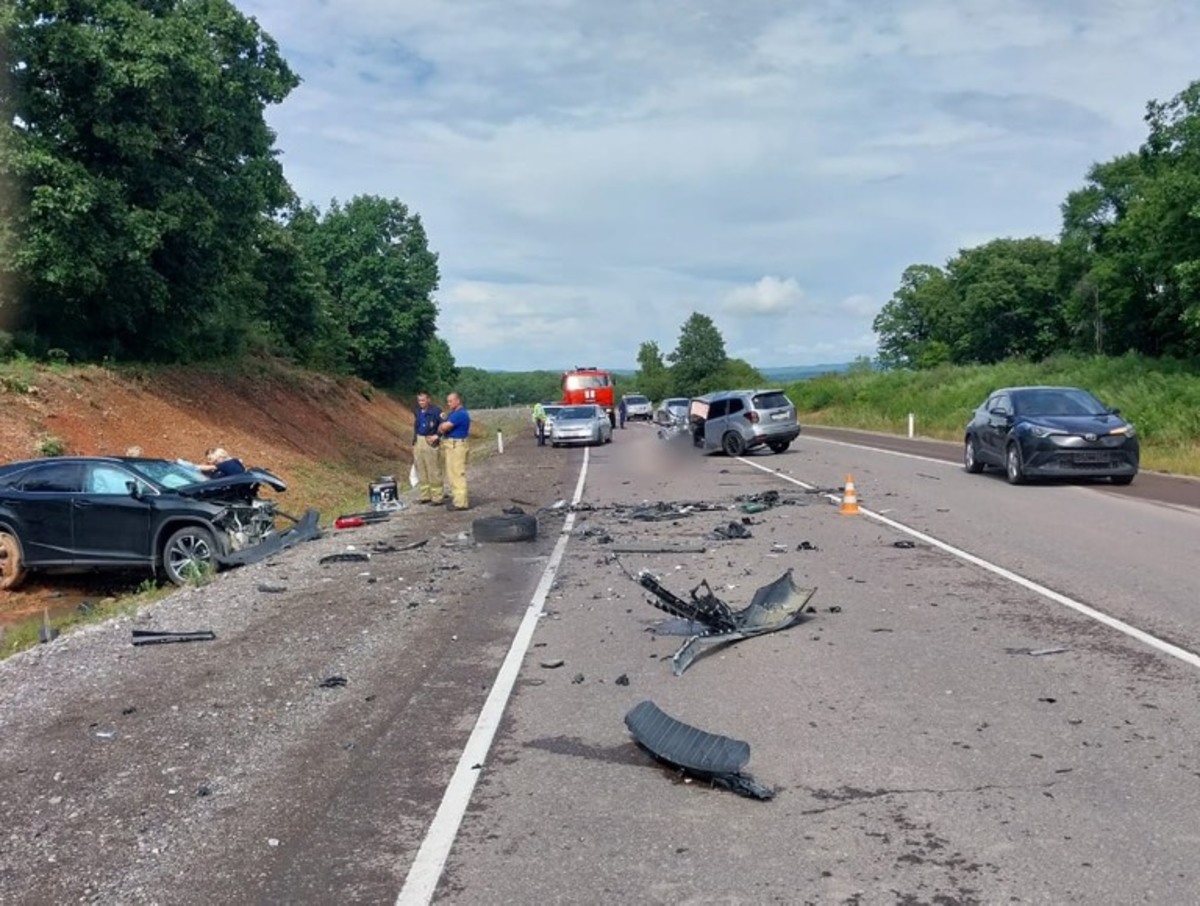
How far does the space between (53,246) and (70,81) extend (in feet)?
12.9

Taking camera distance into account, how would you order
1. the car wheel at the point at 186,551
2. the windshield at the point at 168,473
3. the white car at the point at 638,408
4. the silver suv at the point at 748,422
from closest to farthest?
the car wheel at the point at 186,551 → the windshield at the point at 168,473 → the silver suv at the point at 748,422 → the white car at the point at 638,408

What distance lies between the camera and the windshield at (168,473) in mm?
13969

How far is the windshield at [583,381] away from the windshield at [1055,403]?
119ft

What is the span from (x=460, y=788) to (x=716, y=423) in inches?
1025

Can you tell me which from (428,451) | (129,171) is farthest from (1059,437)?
(129,171)

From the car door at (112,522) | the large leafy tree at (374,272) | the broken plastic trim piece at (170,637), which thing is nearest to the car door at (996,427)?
the car door at (112,522)

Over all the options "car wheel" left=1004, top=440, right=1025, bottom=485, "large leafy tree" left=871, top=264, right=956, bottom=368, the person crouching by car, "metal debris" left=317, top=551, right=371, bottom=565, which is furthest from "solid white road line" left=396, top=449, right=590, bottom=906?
"large leafy tree" left=871, top=264, right=956, bottom=368

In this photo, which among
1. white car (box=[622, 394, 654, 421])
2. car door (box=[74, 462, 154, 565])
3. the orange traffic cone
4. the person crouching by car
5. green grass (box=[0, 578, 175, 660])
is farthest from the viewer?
white car (box=[622, 394, 654, 421])

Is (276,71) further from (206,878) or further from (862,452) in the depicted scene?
(206,878)

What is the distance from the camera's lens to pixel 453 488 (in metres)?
18.6

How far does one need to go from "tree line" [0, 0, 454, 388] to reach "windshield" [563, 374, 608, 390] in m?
22.2

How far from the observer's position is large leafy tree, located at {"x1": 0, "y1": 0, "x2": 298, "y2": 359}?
2178 cm

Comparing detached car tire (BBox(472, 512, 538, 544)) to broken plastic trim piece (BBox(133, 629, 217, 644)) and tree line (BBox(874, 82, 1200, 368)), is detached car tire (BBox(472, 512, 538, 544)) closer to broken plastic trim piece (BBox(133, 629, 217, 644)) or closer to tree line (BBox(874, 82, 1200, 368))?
broken plastic trim piece (BBox(133, 629, 217, 644))

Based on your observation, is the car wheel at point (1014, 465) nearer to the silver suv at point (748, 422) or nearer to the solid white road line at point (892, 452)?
the solid white road line at point (892, 452)
